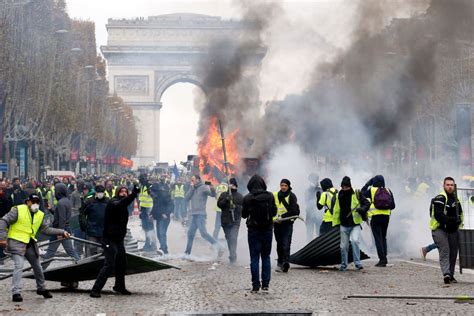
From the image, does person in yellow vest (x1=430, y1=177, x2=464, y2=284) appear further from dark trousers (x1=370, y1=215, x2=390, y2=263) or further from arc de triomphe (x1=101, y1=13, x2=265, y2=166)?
arc de triomphe (x1=101, y1=13, x2=265, y2=166)

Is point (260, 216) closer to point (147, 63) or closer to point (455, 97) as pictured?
point (455, 97)

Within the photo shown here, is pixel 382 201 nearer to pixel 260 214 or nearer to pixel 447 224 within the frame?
pixel 447 224

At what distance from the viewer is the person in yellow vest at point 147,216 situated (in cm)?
2388

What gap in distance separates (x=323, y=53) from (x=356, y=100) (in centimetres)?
326

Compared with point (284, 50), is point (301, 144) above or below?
below

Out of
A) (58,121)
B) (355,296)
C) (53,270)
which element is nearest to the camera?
(355,296)

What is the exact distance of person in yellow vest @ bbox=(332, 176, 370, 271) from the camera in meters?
17.5

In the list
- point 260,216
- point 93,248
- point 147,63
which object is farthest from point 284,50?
point 147,63

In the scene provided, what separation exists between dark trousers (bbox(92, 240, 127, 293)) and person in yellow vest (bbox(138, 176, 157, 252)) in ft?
30.6

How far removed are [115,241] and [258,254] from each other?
188 centimetres

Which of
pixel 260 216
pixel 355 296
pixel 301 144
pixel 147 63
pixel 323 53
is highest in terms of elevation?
pixel 147 63

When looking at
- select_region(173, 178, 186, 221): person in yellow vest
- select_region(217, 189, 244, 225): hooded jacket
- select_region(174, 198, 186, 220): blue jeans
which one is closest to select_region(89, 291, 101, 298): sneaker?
select_region(217, 189, 244, 225): hooded jacket

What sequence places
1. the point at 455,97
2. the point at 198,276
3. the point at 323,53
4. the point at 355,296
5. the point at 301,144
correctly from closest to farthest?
the point at 355,296
the point at 198,276
the point at 323,53
the point at 301,144
the point at 455,97

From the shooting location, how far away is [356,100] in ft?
107
